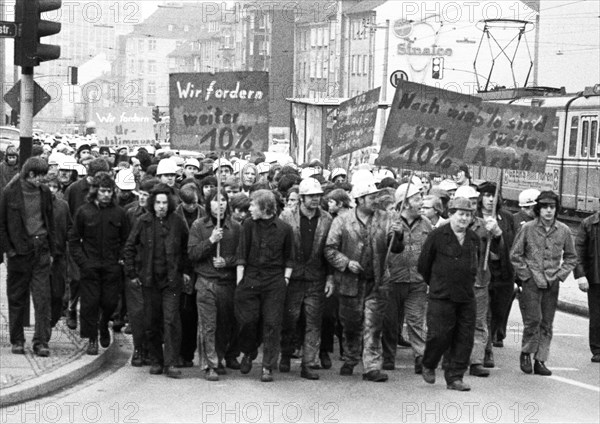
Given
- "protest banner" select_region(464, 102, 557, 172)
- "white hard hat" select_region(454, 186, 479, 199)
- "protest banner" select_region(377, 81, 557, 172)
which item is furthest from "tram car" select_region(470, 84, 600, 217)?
"white hard hat" select_region(454, 186, 479, 199)

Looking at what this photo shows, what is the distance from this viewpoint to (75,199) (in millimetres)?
16625

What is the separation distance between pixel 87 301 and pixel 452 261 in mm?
3746

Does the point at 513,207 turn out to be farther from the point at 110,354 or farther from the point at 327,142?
the point at 110,354

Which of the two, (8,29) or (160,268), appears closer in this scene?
(160,268)

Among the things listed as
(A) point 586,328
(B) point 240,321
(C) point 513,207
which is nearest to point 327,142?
(C) point 513,207

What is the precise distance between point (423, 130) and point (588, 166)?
21121mm

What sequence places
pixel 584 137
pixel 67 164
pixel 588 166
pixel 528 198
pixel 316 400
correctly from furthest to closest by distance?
pixel 584 137 < pixel 588 166 < pixel 67 164 < pixel 528 198 < pixel 316 400

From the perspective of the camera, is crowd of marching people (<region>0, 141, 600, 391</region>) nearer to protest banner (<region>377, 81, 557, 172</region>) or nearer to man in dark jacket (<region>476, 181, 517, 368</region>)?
man in dark jacket (<region>476, 181, 517, 368</region>)

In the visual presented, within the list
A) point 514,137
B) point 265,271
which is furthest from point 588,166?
point 265,271

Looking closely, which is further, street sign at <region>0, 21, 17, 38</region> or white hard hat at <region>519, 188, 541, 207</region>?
white hard hat at <region>519, 188, 541, 207</region>

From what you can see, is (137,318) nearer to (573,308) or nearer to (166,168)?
(166,168)

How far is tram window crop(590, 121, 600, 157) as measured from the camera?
34.1 metres

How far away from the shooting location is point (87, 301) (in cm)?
1418

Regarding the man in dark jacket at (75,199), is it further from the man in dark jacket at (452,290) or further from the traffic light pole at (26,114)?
the man in dark jacket at (452,290)
